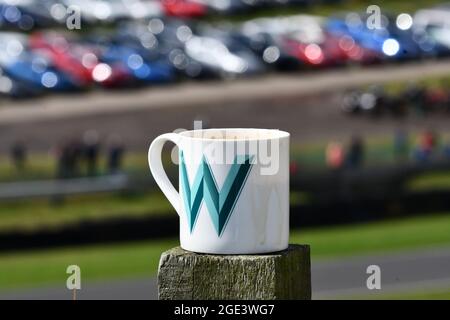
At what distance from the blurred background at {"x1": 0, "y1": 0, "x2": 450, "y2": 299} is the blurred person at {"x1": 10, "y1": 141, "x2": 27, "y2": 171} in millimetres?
39

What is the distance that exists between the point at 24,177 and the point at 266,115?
8.12m

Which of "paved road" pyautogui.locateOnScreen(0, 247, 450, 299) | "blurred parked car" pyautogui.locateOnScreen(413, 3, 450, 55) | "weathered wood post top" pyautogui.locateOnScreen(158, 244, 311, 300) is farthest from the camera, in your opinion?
"blurred parked car" pyautogui.locateOnScreen(413, 3, 450, 55)

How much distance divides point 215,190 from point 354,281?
18.1 metres

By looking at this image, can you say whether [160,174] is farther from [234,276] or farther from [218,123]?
[218,123]

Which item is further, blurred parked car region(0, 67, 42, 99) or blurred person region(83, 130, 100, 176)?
blurred parked car region(0, 67, 42, 99)

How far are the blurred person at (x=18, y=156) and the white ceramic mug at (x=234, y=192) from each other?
25.6 m

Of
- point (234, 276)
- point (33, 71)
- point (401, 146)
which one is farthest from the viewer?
point (33, 71)

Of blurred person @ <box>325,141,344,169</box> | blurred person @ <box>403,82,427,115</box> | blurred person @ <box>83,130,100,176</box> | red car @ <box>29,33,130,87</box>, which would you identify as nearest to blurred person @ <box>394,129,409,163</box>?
blurred person @ <box>325,141,344,169</box>

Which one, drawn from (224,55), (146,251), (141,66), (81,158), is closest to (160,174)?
(146,251)

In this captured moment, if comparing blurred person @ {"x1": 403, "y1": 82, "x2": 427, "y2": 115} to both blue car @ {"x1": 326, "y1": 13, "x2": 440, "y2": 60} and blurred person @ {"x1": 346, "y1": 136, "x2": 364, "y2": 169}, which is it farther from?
blurred person @ {"x1": 346, "y1": 136, "x2": 364, "y2": 169}

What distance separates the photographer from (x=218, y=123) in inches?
1296

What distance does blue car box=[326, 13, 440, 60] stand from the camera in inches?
1375

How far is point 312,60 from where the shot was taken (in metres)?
38.3
